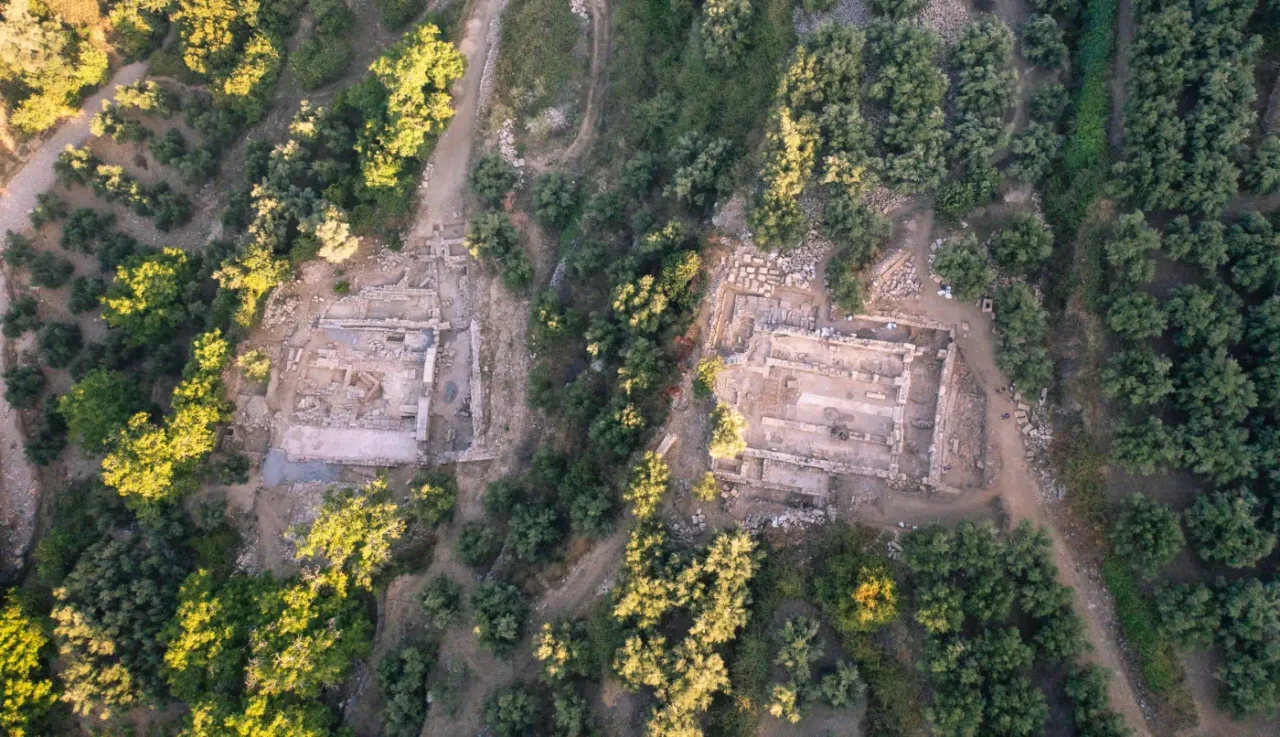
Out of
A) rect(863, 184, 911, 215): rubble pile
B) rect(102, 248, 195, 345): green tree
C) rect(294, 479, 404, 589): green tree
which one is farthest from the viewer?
rect(102, 248, 195, 345): green tree

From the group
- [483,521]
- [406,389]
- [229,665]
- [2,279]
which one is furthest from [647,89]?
[2,279]

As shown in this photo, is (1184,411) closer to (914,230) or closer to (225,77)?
(914,230)

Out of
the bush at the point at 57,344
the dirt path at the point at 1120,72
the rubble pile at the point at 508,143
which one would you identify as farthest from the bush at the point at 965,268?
the bush at the point at 57,344

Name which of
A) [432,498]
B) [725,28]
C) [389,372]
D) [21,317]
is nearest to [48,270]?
[21,317]

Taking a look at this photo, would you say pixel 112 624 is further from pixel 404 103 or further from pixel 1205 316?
pixel 1205 316

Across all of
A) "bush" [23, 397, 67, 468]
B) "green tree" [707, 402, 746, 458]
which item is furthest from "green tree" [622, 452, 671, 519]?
"bush" [23, 397, 67, 468]

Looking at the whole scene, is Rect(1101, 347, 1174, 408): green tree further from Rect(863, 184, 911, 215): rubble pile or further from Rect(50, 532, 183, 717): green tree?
Rect(50, 532, 183, 717): green tree

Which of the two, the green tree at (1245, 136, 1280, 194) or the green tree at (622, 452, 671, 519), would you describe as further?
the green tree at (622, 452, 671, 519)
